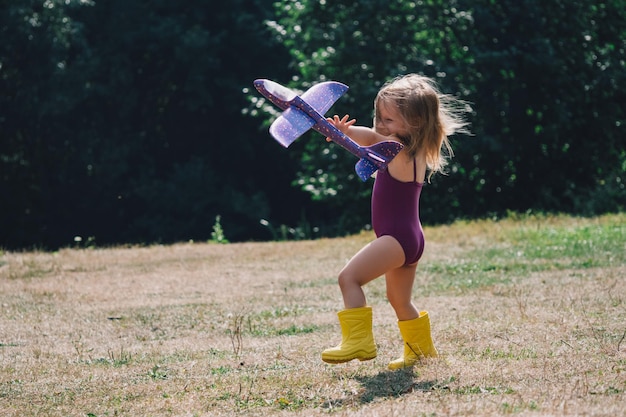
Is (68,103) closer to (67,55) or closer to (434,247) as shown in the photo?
(67,55)

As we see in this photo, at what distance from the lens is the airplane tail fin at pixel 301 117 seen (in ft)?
16.9

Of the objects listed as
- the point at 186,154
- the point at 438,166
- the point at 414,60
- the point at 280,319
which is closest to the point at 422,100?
the point at 438,166

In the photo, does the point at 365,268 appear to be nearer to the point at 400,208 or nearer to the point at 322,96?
the point at 400,208

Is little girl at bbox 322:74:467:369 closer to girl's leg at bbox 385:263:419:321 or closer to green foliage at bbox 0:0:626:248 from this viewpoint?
girl's leg at bbox 385:263:419:321

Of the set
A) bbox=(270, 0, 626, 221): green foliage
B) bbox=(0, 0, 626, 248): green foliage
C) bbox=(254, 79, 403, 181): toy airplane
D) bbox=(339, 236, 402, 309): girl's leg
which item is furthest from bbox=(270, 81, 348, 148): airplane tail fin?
bbox=(270, 0, 626, 221): green foliage

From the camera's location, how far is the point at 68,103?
2425 centimetres

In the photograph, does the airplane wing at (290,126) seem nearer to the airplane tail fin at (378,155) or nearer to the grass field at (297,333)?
the airplane tail fin at (378,155)

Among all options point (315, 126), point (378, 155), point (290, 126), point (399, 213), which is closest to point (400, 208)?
point (399, 213)

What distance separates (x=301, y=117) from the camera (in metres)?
5.36

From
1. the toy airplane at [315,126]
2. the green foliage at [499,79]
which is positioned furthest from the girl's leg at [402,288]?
the green foliage at [499,79]

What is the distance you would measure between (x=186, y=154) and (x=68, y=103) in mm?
5147

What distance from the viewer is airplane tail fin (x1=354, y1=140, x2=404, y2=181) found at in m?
5.20

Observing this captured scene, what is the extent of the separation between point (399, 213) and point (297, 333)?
1.80 meters

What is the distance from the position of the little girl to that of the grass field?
305 mm
